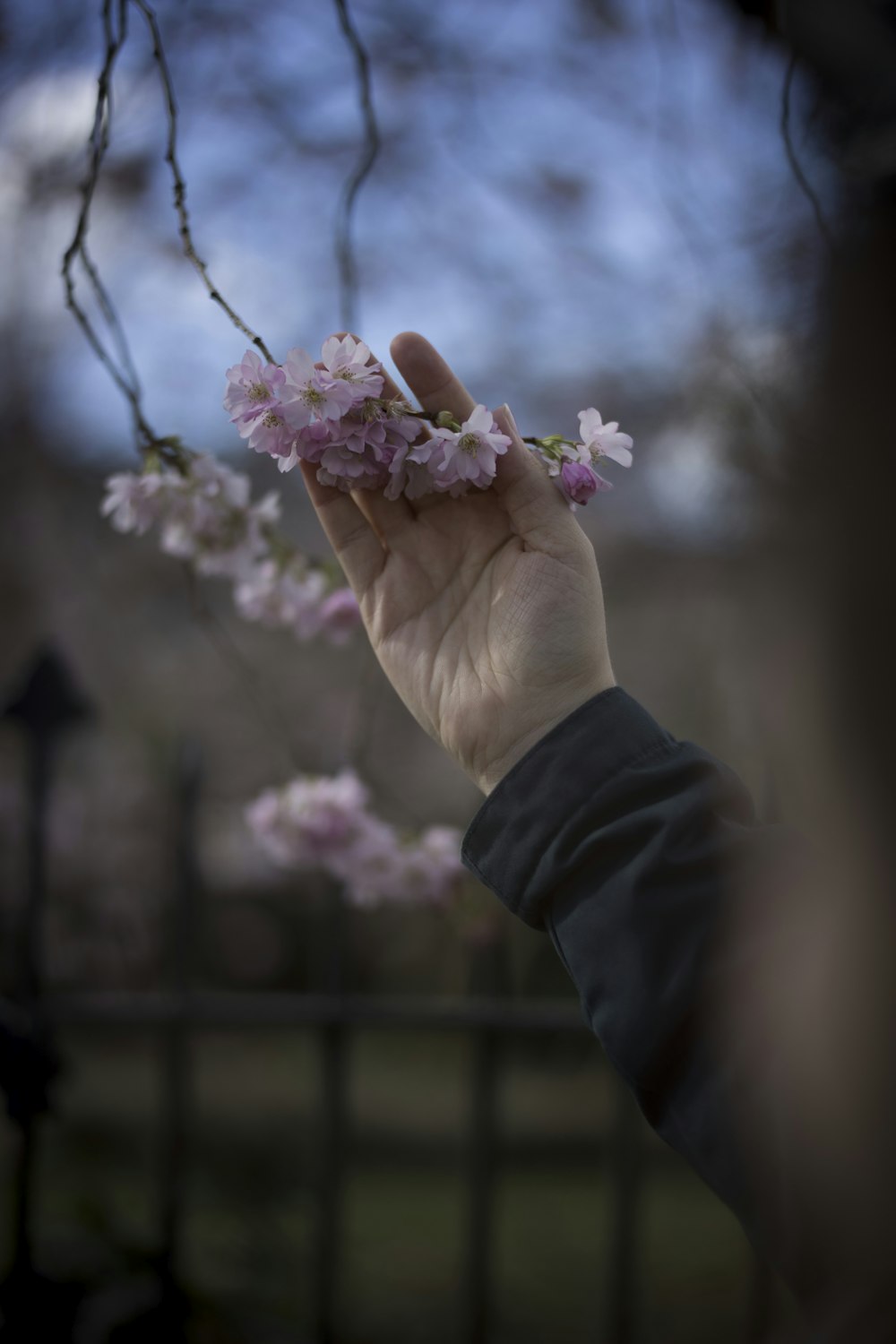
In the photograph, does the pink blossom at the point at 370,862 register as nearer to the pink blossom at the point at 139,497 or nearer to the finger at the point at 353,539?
the pink blossom at the point at 139,497

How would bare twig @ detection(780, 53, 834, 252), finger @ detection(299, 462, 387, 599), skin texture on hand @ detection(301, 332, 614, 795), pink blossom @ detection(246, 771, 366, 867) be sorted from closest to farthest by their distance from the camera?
bare twig @ detection(780, 53, 834, 252) → skin texture on hand @ detection(301, 332, 614, 795) → finger @ detection(299, 462, 387, 599) → pink blossom @ detection(246, 771, 366, 867)

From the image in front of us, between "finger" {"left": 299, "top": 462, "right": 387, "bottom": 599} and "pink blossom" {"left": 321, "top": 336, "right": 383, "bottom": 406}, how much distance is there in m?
0.17

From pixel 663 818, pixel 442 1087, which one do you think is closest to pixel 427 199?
pixel 663 818

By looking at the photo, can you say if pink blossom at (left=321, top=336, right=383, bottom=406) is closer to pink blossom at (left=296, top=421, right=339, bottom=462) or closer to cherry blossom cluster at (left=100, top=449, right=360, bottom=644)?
pink blossom at (left=296, top=421, right=339, bottom=462)

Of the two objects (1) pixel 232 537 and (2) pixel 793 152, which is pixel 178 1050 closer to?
(1) pixel 232 537

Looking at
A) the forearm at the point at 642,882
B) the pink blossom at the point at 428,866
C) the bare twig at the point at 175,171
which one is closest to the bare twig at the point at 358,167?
the bare twig at the point at 175,171

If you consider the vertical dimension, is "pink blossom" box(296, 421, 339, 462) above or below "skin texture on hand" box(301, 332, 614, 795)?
above

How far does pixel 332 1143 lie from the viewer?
224 centimetres

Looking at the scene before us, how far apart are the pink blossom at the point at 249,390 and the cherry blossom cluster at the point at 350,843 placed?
124cm

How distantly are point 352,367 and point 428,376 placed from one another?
0.10m

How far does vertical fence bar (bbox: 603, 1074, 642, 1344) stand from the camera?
2.30m

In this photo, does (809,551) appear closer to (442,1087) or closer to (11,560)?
(11,560)

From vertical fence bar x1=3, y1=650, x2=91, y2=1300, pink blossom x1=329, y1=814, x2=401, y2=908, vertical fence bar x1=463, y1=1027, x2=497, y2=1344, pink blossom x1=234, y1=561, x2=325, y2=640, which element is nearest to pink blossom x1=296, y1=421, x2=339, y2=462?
pink blossom x1=234, y1=561, x2=325, y2=640

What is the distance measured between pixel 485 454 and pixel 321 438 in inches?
6.4
